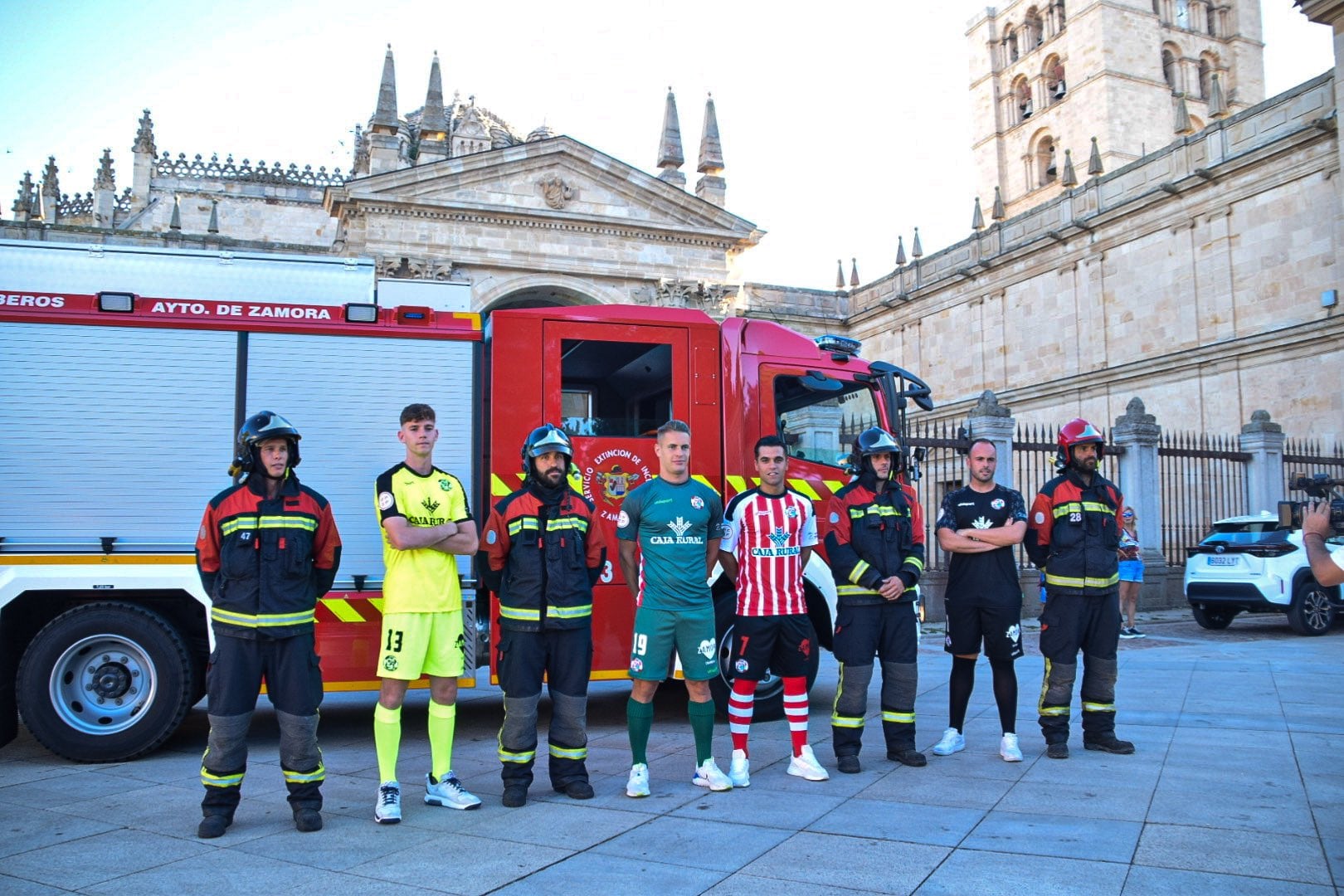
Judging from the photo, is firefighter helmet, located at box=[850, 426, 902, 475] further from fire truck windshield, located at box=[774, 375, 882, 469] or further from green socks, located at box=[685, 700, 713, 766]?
green socks, located at box=[685, 700, 713, 766]

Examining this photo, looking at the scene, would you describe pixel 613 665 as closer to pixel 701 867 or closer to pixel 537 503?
pixel 537 503

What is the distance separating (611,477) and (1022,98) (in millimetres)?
51224

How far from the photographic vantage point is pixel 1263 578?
1366 cm

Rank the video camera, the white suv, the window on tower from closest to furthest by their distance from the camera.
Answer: the video camera < the white suv < the window on tower

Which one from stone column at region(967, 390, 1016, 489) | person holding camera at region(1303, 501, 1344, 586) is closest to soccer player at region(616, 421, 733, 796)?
person holding camera at region(1303, 501, 1344, 586)

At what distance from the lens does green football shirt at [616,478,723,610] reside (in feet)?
17.9

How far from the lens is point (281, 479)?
5086mm

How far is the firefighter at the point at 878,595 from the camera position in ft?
19.7

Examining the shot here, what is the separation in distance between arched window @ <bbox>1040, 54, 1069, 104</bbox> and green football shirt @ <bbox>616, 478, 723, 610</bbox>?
4923 centimetres

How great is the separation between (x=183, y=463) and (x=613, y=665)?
3182 mm

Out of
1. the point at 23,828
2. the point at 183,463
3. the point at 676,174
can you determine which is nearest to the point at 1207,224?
the point at 676,174

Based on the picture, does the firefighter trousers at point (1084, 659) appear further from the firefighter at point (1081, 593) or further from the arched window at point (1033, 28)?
the arched window at point (1033, 28)

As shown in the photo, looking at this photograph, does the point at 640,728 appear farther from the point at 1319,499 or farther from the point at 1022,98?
the point at 1022,98

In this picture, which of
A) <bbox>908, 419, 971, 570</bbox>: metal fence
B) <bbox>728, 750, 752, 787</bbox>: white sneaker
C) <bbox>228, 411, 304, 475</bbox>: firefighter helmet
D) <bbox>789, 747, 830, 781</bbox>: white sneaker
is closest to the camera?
<bbox>228, 411, 304, 475</bbox>: firefighter helmet
